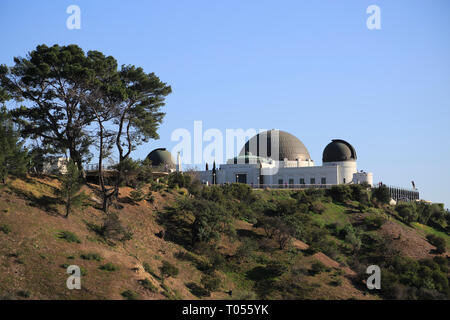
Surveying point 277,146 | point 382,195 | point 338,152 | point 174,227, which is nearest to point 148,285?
point 174,227

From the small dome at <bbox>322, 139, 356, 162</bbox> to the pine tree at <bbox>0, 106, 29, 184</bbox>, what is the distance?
2093 inches

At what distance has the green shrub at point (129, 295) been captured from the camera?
24.2m

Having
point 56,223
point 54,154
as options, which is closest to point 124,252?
point 56,223

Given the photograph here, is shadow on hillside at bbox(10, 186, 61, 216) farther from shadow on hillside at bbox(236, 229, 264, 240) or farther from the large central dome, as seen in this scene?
the large central dome

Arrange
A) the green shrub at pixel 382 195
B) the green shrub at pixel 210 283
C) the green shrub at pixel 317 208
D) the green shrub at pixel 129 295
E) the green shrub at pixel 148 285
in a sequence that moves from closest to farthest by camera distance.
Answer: the green shrub at pixel 129 295, the green shrub at pixel 148 285, the green shrub at pixel 210 283, the green shrub at pixel 317 208, the green shrub at pixel 382 195

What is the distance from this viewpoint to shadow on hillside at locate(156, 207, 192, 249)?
1474 inches

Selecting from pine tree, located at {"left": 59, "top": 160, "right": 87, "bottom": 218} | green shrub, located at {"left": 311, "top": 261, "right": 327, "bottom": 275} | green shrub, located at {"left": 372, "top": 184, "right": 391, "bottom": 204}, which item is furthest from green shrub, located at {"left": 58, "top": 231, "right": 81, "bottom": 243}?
green shrub, located at {"left": 372, "top": 184, "right": 391, "bottom": 204}

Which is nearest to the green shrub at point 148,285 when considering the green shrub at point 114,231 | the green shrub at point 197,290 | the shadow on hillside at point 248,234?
the green shrub at point 197,290

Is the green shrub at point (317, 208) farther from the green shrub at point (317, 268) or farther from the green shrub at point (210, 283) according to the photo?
the green shrub at point (210, 283)

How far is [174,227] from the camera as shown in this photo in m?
39.6

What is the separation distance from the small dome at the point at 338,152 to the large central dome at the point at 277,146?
518cm

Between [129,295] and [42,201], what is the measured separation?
13.5 meters

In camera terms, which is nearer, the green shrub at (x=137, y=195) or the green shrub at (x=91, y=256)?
the green shrub at (x=91, y=256)
